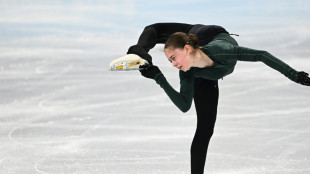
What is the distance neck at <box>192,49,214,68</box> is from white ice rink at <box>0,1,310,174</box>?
297 mm

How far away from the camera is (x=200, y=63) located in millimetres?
2902

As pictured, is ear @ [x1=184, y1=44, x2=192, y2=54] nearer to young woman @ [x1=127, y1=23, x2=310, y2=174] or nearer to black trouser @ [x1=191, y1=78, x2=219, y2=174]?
young woman @ [x1=127, y1=23, x2=310, y2=174]

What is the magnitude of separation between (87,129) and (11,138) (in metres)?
0.73

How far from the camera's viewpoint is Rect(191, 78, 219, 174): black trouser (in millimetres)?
3279

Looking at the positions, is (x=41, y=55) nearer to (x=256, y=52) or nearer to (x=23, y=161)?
(x=23, y=161)

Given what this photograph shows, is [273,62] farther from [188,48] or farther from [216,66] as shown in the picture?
[188,48]

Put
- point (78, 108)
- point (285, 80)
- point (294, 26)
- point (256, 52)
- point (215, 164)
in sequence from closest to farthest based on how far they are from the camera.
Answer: point (256, 52), point (215, 164), point (78, 108), point (285, 80), point (294, 26)

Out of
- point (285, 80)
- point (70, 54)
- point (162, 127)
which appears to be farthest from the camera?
point (70, 54)

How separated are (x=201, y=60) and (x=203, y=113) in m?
0.51

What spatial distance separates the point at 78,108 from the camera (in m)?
5.73

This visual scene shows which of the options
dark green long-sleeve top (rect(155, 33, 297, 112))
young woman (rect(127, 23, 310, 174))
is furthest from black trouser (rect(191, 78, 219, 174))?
dark green long-sleeve top (rect(155, 33, 297, 112))

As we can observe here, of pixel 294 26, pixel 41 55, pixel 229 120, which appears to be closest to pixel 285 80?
pixel 229 120

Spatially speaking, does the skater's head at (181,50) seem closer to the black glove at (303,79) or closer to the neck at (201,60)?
the neck at (201,60)

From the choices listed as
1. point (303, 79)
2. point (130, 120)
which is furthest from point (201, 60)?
point (130, 120)
